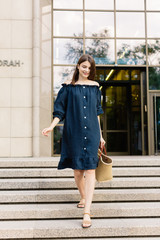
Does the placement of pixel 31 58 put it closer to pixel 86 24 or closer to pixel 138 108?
pixel 86 24

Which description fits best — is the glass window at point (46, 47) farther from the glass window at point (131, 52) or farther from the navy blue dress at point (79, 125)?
the navy blue dress at point (79, 125)

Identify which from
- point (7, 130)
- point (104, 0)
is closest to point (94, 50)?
point (104, 0)

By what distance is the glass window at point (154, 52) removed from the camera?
10.1 m

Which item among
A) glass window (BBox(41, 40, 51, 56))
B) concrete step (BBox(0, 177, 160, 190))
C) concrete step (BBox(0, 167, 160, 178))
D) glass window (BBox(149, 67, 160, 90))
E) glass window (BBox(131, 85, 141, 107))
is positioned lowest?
concrete step (BBox(0, 177, 160, 190))

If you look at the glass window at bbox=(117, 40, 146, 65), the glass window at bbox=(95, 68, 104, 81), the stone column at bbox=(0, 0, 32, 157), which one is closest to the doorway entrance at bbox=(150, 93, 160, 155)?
the glass window at bbox=(117, 40, 146, 65)

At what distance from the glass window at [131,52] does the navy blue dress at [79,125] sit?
669cm

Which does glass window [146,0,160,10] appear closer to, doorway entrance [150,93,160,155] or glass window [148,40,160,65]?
glass window [148,40,160,65]

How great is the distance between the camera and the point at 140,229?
351 centimetres

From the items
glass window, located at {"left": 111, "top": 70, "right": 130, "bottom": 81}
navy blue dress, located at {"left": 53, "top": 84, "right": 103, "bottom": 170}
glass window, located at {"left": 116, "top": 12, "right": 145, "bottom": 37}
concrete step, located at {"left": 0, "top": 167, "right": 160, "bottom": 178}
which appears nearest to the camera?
navy blue dress, located at {"left": 53, "top": 84, "right": 103, "bottom": 170}

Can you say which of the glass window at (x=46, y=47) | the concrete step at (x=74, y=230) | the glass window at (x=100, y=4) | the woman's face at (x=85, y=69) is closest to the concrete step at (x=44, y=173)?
the concrete step at (x=74, y=230)

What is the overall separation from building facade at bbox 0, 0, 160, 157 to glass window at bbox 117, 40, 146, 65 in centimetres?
3

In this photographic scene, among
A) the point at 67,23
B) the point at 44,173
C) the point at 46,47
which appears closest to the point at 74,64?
the point at 46,47

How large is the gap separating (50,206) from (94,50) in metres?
7.04

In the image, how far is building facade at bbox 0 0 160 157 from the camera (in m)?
8.41
